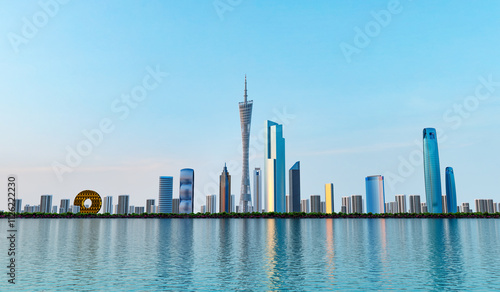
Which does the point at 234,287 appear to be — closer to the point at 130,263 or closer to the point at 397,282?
the point at 397,282

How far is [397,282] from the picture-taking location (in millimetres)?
53906

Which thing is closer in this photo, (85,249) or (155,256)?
(155,256)

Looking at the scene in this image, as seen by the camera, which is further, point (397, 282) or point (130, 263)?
point (130, 263)

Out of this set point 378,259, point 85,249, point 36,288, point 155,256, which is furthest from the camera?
point 85,249

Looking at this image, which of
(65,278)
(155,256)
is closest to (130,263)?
(155,256)

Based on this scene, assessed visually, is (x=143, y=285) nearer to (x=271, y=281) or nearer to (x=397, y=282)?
(x=271, y=281)

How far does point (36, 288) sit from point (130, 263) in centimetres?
2133

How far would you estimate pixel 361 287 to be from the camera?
167ft

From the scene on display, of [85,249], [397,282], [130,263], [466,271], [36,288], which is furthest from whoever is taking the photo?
[85,249]

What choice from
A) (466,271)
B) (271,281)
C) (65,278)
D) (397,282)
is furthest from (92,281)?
(466,271)

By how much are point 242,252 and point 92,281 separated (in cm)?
3869

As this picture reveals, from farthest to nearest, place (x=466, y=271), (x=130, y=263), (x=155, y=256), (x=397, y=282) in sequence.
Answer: (x=155, y=256) → (x=130, y=263) → (x=466, y=271) → (x=397, y=282)

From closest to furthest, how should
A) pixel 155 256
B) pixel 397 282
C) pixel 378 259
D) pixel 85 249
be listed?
pixel 397 282, pixel 378 259, pixel 155 256, pixel 85 249

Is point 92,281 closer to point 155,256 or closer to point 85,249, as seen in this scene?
point 155,256
